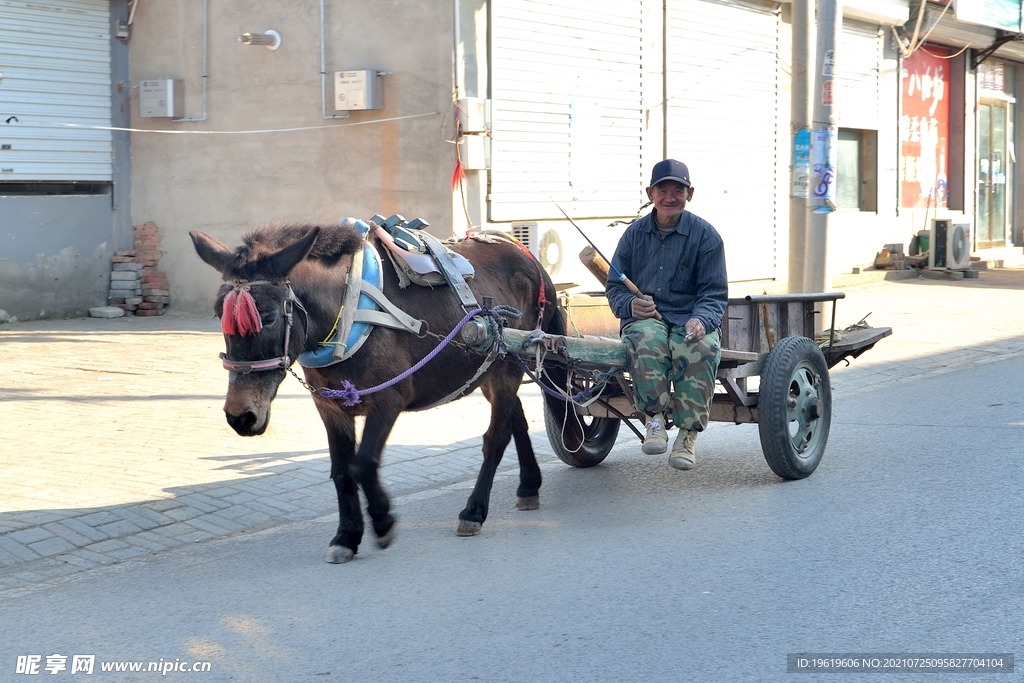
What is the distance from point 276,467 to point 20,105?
874 centimetres

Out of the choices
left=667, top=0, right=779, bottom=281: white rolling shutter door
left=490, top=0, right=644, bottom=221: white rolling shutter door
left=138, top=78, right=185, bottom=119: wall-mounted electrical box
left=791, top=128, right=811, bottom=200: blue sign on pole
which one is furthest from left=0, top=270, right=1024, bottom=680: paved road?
left=667, top=0, right=779, bottom=281: white rolling shutter door

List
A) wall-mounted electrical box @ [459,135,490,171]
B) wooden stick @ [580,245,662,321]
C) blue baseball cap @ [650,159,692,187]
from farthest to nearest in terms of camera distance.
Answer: wall-mounted electrical box @ [459,135,490,171] → wooden stick @ [580,245,662,321] → blue baseball cap @ [650,159,692,187]

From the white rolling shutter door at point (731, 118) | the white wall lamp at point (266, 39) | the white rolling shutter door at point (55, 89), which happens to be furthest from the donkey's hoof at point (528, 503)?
the white rolling shutter door at point (731, 118)

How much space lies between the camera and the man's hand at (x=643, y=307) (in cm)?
607

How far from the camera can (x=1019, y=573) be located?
4805 mm

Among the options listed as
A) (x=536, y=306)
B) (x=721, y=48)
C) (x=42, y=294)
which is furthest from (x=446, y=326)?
(x=721, y=48)

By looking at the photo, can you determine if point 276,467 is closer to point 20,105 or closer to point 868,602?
point 868,602

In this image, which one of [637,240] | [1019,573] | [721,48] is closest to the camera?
[1019,573]

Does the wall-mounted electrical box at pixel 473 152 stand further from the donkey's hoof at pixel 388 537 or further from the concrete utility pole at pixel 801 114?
the donkey's hoof at pixel 388 537

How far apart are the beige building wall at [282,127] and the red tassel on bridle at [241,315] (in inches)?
335

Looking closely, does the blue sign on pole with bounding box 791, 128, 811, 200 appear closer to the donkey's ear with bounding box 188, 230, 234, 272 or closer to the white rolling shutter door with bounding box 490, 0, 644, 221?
the white rolling shutter door with bounding box 490, 0, 644, 221

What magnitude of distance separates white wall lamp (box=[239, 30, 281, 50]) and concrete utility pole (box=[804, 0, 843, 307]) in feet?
21.5

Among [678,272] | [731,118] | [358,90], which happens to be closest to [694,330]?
[678,272]

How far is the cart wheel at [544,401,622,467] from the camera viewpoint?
22.8 feet
